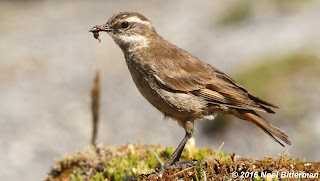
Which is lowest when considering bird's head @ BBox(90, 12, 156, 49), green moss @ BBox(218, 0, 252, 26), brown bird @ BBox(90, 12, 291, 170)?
brown bird @ BBox(90, 12, 291, 170)

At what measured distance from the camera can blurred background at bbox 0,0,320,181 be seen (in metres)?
13.2

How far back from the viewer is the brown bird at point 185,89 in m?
6.62

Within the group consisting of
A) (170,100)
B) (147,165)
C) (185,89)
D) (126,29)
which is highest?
(126,29)

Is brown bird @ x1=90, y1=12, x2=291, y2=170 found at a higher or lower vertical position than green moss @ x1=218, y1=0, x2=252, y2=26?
lower

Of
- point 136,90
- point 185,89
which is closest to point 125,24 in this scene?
point 185,89

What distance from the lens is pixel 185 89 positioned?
6762 mm

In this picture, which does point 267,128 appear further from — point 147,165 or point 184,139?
point 147,165

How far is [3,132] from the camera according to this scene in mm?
14898

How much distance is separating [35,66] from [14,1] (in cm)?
961

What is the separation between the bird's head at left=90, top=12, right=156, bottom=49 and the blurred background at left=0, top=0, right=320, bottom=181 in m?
5.39

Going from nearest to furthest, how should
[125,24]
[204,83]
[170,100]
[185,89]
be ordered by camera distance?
[170,100]
[185,89]
[204,83]
[125,24]

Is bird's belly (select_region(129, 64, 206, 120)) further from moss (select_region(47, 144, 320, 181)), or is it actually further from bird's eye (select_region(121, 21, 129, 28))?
bird's eye (select_region(121, 21, 129, 28))

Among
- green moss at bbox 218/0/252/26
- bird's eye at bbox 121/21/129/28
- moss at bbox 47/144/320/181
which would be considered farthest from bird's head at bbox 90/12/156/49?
green moss at bbox 218/0/252/26

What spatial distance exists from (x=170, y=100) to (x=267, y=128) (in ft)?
4.29
